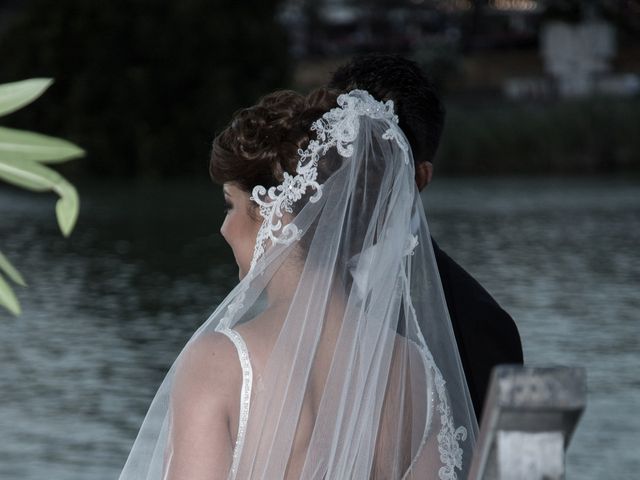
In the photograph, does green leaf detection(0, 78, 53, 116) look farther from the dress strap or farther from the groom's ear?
the groom's ear

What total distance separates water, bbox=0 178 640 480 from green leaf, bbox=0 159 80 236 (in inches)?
213

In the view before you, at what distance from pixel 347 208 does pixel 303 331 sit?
0.32 m

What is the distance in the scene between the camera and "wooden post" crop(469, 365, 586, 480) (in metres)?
1.50

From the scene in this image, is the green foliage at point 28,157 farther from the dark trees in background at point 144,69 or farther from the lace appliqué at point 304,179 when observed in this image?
the dark trees in background at point 144,69

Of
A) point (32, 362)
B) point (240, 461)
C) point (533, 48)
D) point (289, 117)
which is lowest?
point (533, 48)

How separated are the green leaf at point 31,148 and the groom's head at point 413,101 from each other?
5.43 feet

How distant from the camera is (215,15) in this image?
28312 mm

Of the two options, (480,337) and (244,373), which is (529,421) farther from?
Result: (480,337)

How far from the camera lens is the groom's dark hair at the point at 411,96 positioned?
297 cm

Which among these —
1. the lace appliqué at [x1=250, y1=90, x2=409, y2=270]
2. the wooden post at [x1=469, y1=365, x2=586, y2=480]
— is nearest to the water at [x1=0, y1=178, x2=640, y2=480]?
the lace appliqué at [x1=250, y1=90, x2=409, y2=270]

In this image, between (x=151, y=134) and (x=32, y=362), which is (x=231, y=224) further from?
(x=151, y=134)

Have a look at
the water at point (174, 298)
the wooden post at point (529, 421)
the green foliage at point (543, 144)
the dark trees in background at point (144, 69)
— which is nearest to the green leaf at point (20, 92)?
the wooden post at point (529, 421)

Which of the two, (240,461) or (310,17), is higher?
(240,461)

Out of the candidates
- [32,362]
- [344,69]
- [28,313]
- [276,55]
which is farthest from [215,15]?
[344,69]
